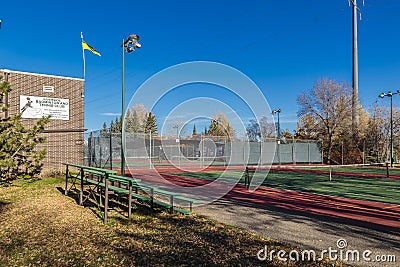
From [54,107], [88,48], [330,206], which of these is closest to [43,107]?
[54,107]

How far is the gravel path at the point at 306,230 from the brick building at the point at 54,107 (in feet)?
34.1

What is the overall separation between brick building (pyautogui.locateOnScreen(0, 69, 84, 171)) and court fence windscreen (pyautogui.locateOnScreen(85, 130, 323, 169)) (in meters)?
7.90

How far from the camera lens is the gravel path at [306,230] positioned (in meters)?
4.80

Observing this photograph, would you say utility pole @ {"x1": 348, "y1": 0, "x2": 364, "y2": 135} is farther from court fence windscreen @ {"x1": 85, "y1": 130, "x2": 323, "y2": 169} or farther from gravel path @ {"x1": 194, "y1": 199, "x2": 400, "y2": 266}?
gravel path @ {"x1": 194, "y1": 199, "x2": 400, "y2": 266}

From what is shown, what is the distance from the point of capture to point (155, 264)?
160 inches

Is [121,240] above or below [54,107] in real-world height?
below

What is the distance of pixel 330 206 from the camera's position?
8289mm

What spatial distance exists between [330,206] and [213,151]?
22458mm

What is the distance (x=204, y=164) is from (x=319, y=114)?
17.7 metres

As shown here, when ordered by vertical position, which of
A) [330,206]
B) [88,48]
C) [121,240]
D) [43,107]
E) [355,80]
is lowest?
[330,206]

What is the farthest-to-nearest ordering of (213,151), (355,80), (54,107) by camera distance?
(355,80), (213,151), (54,107)
